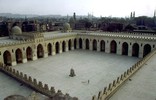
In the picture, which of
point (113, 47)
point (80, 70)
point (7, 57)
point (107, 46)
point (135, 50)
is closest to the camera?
point (80, 70)

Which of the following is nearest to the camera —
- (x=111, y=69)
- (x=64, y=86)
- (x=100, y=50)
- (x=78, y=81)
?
(x=64, y=86)

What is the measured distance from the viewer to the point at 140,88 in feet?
50.8

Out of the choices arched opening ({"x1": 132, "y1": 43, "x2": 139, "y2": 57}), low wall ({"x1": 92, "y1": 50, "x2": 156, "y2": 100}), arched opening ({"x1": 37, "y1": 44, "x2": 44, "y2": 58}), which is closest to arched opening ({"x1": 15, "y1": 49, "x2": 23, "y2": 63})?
arched opening ({"x1": 37, "y1": 44, "x2": 44, "y2": 58})

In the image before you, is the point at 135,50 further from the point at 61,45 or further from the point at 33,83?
the point at 33,83

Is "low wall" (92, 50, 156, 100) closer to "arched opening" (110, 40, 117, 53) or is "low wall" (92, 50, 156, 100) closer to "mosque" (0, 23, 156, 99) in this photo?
"mosque" (0, 23, 156, 99)

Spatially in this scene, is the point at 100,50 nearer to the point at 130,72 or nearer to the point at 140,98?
the point at 130,72

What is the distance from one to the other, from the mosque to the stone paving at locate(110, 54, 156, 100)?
21.0 metres

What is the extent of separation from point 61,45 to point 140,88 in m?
32.0

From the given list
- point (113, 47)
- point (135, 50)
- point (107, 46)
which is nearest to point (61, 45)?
point (107, 46)

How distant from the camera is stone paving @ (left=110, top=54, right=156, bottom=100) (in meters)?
13.9

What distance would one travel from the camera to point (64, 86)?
24.1 metres

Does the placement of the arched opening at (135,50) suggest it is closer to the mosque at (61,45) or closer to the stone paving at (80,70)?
the mosque at (61,45)

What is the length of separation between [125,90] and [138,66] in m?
6.71

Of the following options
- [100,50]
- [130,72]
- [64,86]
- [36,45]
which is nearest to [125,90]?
[130,72]
